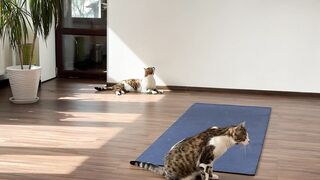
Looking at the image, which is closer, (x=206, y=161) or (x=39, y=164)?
(x=206, y=161)

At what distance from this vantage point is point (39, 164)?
11.2 ft

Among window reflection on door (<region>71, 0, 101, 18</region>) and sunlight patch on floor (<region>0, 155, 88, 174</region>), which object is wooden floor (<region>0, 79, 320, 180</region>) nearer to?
sunlight patch on floor (<region>0, 155, 88, 174</region>)

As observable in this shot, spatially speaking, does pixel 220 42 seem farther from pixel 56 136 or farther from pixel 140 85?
pixel 56 136

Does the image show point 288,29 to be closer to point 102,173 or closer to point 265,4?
point 265,4

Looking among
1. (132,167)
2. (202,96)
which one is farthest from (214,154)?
(202,96)

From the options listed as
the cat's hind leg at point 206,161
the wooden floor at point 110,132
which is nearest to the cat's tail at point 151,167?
the wooden floor at point 110,132

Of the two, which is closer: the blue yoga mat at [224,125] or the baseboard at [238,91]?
the blue yoga mat at [224,125]

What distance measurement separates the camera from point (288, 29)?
604 centimetres

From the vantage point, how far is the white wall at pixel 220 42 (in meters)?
6.04

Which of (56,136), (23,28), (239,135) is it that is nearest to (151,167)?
(239,135)

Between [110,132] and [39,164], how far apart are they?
99cm

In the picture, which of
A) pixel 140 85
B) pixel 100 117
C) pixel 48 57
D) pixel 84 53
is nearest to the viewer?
pixel 100 117

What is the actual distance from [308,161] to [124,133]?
64.7 inches

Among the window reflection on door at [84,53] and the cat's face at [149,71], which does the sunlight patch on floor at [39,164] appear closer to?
the cat's face at [149,71]
